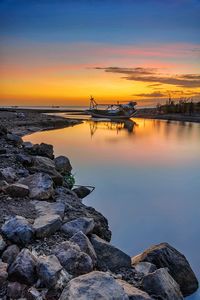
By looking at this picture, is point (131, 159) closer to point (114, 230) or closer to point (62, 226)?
point (114, 230)

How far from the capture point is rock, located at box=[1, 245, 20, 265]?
4.66 meters

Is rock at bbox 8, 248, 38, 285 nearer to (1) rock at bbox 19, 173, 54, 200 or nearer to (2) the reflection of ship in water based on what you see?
(1) rock at bbox 19, 173, 54, 200

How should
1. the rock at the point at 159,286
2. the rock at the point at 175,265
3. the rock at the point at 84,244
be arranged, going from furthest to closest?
the rock at the point at 175,265
the rock at the point at 84,244
the rock at the point at 159,286

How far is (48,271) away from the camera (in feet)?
13.7

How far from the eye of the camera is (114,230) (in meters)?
8.61

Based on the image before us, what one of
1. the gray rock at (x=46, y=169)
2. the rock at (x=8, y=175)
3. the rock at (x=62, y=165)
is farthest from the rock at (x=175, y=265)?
the rock at (x=62, y=165)

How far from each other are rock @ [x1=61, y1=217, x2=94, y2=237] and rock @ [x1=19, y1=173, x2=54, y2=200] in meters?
1.56

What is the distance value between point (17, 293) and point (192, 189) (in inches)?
411

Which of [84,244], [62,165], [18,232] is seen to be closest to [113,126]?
[62,165]

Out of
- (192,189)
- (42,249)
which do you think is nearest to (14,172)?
(42,249)

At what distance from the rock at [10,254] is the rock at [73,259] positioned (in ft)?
1.79

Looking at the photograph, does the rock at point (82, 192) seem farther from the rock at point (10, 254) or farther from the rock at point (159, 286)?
the rock at point (159, 286)

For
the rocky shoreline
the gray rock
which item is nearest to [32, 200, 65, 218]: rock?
the rocky shoreline

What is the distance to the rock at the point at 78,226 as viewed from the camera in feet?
18.9
